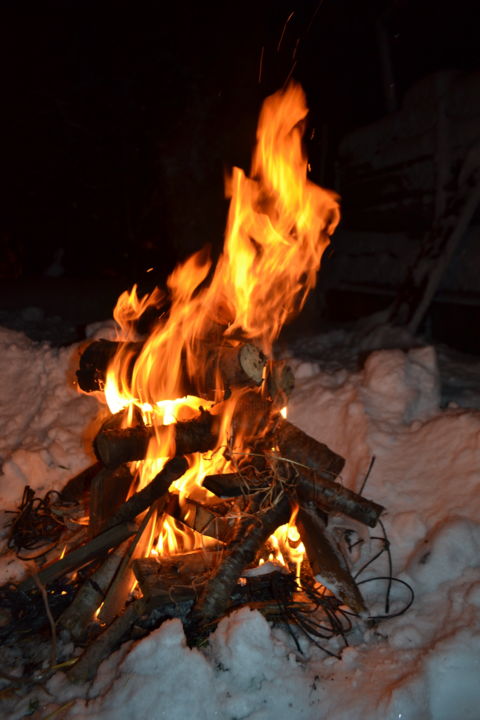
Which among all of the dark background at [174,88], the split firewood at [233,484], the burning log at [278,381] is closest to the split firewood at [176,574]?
the split firewood at [233,484]

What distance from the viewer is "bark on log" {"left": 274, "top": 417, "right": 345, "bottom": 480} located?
350 cm

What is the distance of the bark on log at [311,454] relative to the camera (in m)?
3.50

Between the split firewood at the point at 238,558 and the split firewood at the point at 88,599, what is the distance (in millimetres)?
597

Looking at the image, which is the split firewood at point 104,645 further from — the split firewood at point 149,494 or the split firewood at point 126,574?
the split firewood at point 149,494

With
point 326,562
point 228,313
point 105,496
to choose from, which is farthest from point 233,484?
point 228,313

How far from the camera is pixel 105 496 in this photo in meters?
3.40

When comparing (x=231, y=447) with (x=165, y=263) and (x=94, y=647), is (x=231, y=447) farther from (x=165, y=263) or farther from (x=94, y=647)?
(x=165, y=263)

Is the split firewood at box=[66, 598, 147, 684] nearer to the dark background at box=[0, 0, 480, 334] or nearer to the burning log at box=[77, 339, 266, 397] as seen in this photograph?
the burning log at box=[77, 339, 266, 397]

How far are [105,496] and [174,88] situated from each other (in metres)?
7.96

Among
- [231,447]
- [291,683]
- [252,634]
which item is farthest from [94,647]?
[231,447]

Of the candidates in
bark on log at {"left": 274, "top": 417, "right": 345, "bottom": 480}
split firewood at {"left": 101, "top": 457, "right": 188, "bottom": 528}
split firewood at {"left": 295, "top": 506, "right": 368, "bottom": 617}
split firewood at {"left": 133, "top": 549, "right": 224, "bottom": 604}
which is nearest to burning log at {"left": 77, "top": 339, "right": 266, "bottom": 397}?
bark on log at {"left": 274, "top": 417, "right": 345, "bottom": 480}

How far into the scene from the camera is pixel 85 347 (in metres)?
4.28

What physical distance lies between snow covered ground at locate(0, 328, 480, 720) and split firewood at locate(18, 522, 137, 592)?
0.42m

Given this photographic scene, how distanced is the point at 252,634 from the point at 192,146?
8.58 meters
